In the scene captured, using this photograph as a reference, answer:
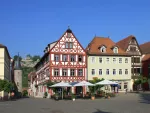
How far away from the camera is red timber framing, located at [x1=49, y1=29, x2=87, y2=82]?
186ft

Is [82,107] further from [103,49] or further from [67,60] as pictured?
[103,49]

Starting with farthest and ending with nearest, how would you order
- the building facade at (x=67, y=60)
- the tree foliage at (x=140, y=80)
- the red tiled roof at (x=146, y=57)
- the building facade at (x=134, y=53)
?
the red tiled roof at (x=146, y=57) → the building facade at (x=134, y=53) → the tree foliage at (x=140, y=80) → the building facade at (x=67, y=60)

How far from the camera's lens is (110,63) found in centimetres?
6281

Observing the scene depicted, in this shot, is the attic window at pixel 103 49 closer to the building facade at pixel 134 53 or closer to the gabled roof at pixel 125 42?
the building facade at pixel 134 53

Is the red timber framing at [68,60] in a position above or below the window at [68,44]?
below

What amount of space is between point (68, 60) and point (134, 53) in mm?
15832

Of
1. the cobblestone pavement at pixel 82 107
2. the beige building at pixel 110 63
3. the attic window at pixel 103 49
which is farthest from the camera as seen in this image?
the attic window at pixel 103 49

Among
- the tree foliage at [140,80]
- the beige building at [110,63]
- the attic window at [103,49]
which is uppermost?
the attic window at [103,49]

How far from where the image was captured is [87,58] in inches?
2389

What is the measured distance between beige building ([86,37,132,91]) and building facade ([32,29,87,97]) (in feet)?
9.91

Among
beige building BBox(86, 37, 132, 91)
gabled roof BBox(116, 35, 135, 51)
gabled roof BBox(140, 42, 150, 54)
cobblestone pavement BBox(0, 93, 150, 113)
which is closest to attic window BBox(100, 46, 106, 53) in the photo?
beige building BBox(86, 37, 132, 91)

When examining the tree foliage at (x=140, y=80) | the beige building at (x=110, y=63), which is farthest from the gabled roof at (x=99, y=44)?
the tree foliage at (x=140, y=80)

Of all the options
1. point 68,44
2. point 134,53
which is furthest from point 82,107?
point 134,53

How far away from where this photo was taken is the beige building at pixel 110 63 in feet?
Result: 202
